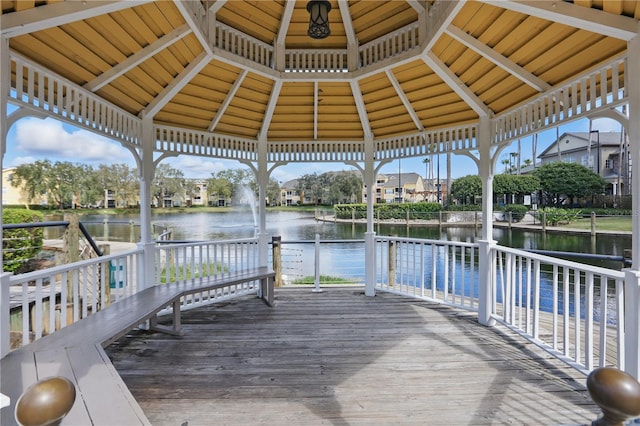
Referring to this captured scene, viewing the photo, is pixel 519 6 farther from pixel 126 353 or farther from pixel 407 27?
pixel 126 353

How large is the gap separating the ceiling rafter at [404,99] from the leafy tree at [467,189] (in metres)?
23.9

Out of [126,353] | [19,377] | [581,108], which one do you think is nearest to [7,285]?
[19,377]

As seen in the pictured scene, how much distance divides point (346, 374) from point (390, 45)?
3860 mm

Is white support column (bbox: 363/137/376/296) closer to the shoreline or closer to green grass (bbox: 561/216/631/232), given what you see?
green grass (bbox: 561/216/631/232)

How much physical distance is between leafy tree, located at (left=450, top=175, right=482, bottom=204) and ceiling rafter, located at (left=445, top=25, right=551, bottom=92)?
992 inches

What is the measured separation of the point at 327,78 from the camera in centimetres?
432

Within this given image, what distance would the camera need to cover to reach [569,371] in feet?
9.21

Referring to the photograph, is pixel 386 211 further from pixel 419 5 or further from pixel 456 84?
pixel 419 5

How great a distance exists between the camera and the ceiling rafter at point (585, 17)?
2.14 metres

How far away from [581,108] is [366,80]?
2.65 meters

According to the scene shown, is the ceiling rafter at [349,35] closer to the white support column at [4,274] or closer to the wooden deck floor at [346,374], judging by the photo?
the white support column at [4,274]

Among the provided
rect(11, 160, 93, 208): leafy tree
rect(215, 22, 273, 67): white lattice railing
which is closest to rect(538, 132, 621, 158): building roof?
rect(215, 22, 273, 67): white lattice railing

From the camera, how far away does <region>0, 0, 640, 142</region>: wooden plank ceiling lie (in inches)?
102

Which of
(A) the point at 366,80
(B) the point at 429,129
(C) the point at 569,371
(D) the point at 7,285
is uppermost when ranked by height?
(A) the point at 366,80
